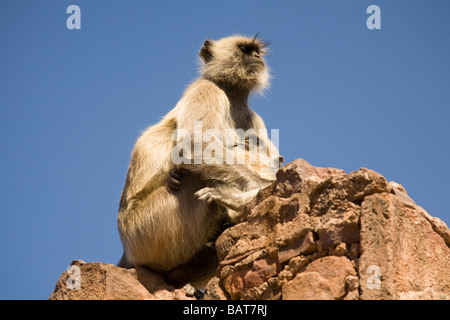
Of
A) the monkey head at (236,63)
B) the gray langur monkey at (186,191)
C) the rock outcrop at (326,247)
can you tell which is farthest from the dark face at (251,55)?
the rock outcrop at (326,247)

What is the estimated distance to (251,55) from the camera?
7.70 m

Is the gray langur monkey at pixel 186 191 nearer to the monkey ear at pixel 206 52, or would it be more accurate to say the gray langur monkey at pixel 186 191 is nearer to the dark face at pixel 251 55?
the dark face at pixel 251 55

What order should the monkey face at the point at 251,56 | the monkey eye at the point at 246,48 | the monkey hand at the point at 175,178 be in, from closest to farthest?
the monkey hand at the point at 175,178 < the monkey face at the point at 251,56 < the monkey eye at the point at 246,48

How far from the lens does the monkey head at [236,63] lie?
24.0 feet

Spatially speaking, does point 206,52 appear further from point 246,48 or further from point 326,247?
point 326,247

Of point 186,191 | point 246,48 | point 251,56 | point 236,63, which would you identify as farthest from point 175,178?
point 246,48

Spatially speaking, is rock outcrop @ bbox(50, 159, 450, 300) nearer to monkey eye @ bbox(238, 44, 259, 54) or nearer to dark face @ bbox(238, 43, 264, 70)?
dark face @ bbox(238, 43, 264, 70)

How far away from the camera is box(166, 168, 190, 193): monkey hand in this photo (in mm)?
6066

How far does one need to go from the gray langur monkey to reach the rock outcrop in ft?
1.57

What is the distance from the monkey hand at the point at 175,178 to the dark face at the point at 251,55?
6.20 feet

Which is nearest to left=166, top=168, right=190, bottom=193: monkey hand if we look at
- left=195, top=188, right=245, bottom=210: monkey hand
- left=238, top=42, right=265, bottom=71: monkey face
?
left=195, top=188, right=245, bottom=210: monkey hand
